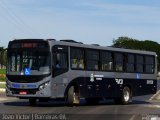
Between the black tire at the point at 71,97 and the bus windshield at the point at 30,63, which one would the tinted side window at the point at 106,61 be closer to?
the black tire at the point at 71,97

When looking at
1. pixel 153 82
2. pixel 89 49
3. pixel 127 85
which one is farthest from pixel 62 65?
pixel 153 82

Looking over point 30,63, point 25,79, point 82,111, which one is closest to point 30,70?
point 30,63

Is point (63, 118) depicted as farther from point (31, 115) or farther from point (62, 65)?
point (62, 65)

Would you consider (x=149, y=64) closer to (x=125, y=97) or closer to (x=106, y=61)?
(x=125, y=97)

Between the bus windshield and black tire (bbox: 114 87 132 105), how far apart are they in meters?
6.58

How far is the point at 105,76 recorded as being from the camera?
2781 cm

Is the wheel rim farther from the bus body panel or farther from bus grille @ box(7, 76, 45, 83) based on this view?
bus grille @ box(7, 76, 45, 83)

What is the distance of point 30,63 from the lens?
2417 cm

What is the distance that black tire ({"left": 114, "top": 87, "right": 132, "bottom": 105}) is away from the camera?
29359 millimetres

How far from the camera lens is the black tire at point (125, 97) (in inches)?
1156

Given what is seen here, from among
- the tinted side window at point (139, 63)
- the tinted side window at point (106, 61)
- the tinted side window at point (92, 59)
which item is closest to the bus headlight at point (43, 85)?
the tinted side window at point (92, 59)

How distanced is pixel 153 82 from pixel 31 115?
14.4 meters

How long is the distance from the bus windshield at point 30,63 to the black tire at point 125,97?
6.58 meters

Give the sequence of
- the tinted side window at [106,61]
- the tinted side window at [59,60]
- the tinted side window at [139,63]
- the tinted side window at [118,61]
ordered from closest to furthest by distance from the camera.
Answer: the tinted side window at [59,60] < the tinted side window at [106,61] < the tinted side window at [118,61] < the tinted side window at [139,63]
